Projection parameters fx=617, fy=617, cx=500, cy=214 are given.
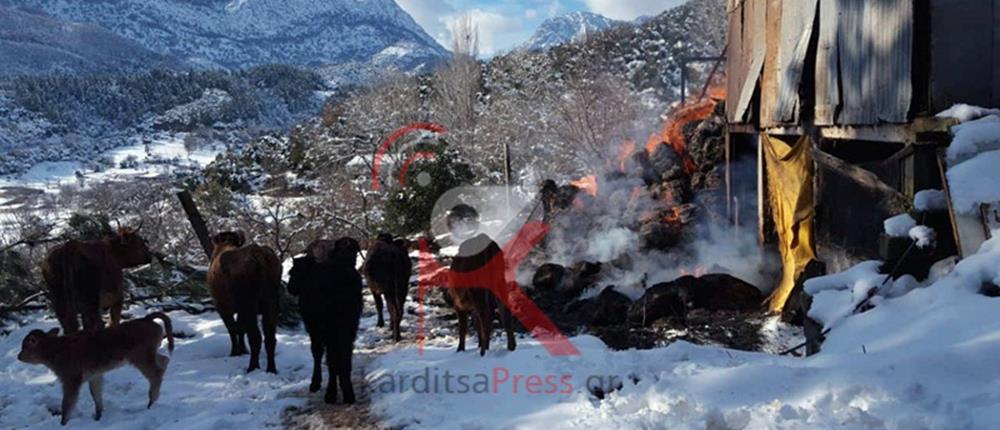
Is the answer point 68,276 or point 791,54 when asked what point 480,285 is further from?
point 791,54

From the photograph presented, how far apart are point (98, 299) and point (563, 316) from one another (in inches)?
260

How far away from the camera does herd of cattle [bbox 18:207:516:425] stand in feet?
15.3

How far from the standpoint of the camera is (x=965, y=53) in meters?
6.11

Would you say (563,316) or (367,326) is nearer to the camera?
(367,326)

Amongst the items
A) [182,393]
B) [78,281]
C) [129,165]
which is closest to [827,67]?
[182,393]

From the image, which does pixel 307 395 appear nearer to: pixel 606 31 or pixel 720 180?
pixel 720 180

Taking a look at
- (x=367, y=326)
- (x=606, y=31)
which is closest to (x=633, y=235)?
(x=367, y=326)

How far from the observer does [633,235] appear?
14.7m

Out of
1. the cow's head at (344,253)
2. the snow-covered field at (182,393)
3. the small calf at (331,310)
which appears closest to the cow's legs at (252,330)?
the snow-covered field at (182,393)

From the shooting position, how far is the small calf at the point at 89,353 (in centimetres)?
456

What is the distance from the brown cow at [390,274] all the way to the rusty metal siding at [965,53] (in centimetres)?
638

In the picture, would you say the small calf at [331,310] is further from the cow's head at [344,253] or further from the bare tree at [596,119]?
the bare tree at [596,119]

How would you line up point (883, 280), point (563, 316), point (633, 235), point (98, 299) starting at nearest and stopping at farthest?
point (883, 280) → point (98, 299) → point (563, 316) → point (633, 235)

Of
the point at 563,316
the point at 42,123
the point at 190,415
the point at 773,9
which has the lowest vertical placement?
the point at 563,316
